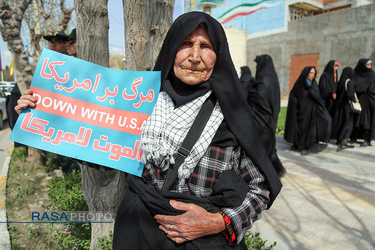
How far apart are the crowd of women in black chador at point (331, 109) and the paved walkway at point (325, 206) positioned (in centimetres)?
66

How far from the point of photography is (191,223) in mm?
1246

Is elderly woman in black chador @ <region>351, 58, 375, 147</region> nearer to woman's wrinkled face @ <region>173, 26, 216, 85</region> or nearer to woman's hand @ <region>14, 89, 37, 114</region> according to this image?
woman's wrinkled face @ <region>173, 26, 216, 85</region>

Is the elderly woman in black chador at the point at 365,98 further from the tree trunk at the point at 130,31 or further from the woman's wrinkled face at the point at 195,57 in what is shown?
the woman's wrinkled face at the point at 195,57

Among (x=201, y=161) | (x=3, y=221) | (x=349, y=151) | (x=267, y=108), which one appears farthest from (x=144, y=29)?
(x=349, y=151)

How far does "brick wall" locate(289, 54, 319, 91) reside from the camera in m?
18.1

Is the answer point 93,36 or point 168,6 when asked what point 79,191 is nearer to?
point 93,36

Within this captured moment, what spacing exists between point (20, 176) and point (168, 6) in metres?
4.64

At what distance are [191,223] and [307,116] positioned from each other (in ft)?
20.0

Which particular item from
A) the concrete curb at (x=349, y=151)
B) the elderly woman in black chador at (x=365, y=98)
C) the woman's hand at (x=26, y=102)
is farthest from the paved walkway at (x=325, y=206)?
the woman's hand at (x=26, y=102)

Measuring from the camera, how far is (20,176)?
4973 mm

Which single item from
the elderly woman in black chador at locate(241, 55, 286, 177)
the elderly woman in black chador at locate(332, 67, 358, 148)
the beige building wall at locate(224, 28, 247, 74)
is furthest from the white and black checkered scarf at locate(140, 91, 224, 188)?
the beige building wall at locate(224, 28, 247, 74)

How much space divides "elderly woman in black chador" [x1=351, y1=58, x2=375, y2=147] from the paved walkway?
0.94 metres

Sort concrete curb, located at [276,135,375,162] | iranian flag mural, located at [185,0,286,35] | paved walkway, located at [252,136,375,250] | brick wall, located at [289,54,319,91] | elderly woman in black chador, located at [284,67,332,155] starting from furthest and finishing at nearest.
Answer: iranian flag mural, located at [185,0,286,35] → brick wall, located at [289,54,319,91] → elderly woman in black chador, located at [284,67,332,155] → concrete curb, located at [276,135,375,162] → paved walkway, located at [252,136,375,250]

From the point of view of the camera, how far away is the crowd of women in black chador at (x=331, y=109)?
643 centimetres
